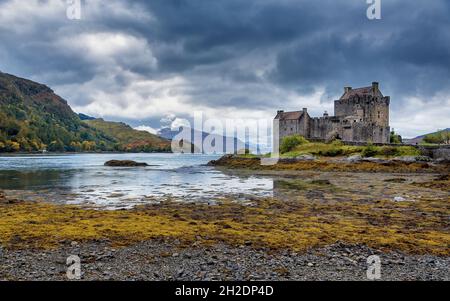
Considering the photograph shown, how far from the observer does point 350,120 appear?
8388 cm

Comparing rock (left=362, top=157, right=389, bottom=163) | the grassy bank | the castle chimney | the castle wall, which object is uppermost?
the castle chimney

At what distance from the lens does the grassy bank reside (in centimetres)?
1338

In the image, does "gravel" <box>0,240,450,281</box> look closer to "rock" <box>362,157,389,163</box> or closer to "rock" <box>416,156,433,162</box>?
"rock" <box>362,157,389,163</box>

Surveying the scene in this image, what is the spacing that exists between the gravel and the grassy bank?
83cm

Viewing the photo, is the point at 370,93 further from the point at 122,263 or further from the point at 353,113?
the point at 122,263

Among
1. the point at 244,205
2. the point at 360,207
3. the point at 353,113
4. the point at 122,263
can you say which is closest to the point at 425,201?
the point at 360,207

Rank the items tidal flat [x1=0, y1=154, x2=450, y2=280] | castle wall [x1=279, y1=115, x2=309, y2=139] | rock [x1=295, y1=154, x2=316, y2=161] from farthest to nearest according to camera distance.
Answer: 1. castle wall [x1=279, y1=115, x2=309, y2=139]
2. rock [x1=295, y1=154, x2=316, y2=161]
3. tidal flat [x1=0, y1=154, x2=450, y2=280]

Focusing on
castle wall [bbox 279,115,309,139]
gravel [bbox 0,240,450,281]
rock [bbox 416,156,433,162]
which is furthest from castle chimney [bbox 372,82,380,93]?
gravel [bbox 0,240,450,281]

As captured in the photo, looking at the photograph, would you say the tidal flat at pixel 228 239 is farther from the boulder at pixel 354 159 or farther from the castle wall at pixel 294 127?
the castle wall at pixel 294 127

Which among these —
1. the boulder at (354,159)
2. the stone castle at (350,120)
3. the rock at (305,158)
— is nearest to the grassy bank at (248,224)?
the boulder at (354,159)

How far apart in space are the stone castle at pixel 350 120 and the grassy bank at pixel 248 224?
6034cm
